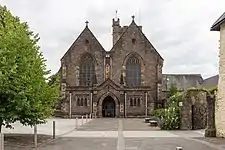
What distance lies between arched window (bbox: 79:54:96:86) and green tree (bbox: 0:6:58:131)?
5144 centimetres

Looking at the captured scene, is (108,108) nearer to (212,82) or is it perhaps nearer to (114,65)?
(114,65)

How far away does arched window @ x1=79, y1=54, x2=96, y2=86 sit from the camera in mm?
76625

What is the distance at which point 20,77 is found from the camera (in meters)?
22.1

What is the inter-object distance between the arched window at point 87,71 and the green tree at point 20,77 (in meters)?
51.4

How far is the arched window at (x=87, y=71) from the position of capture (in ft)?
251

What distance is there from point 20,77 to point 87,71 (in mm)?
54818

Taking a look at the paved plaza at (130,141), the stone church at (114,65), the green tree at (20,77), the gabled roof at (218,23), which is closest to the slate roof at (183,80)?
the stone church at (114,65)

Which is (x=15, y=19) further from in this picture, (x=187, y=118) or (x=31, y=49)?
(x=187, y=118)

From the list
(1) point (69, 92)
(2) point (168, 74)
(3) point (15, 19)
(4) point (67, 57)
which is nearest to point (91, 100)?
(1) point (69, 92)

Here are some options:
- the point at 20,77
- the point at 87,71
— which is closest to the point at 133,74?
the point at 87,71

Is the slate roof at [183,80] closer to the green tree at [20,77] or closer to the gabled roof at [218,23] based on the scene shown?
the gabled roof at [218,23]

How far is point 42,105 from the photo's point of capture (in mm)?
24422

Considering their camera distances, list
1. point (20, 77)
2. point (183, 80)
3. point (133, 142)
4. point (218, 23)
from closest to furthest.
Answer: point (20, 77), point (133, 142), point (218, 23), point (183, 80)

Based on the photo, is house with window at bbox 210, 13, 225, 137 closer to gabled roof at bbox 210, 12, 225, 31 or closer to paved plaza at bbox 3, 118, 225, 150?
gabled roof at bbox 210, 12, 225, 31
